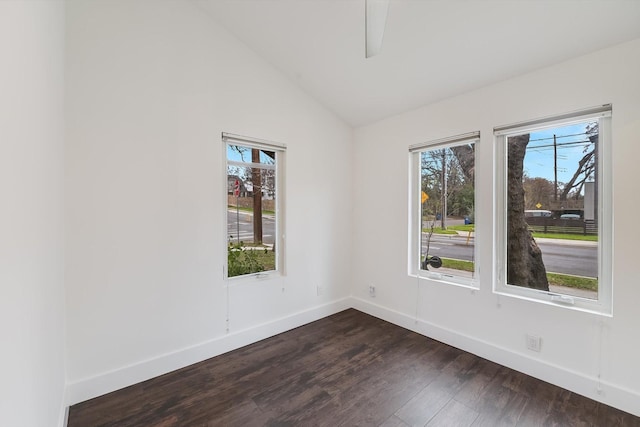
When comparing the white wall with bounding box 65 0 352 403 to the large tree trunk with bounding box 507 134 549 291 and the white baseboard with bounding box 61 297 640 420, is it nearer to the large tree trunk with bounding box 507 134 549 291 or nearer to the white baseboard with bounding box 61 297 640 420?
the white baseboard with bounding box 61 297 640 420

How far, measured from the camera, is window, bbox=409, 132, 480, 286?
9.17ft

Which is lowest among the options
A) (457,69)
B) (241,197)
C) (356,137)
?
(241,197)

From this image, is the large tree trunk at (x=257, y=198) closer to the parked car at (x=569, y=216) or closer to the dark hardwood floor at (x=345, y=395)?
the dark hardwood floor at (x=345, y=395)

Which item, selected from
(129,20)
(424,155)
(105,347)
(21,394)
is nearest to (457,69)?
(424,155)

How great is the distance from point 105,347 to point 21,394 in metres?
1.36

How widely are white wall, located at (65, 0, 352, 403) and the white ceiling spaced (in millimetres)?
361

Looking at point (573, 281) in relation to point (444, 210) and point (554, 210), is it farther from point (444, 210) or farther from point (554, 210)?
point (444, 210)

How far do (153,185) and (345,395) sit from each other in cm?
225

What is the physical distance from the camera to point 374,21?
1500 millimetres

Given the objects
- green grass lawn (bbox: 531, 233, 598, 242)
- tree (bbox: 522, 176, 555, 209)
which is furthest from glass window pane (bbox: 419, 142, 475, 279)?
green grass lawn (bbox: 531, 233, 598, 242)

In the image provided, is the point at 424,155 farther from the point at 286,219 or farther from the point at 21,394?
the point at 21,394

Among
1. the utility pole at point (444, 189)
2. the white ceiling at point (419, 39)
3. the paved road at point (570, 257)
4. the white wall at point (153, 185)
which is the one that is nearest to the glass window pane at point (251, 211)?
the white wall at point (153, 185)

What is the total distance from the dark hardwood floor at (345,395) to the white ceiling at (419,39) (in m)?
2.57

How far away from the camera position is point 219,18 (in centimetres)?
257
